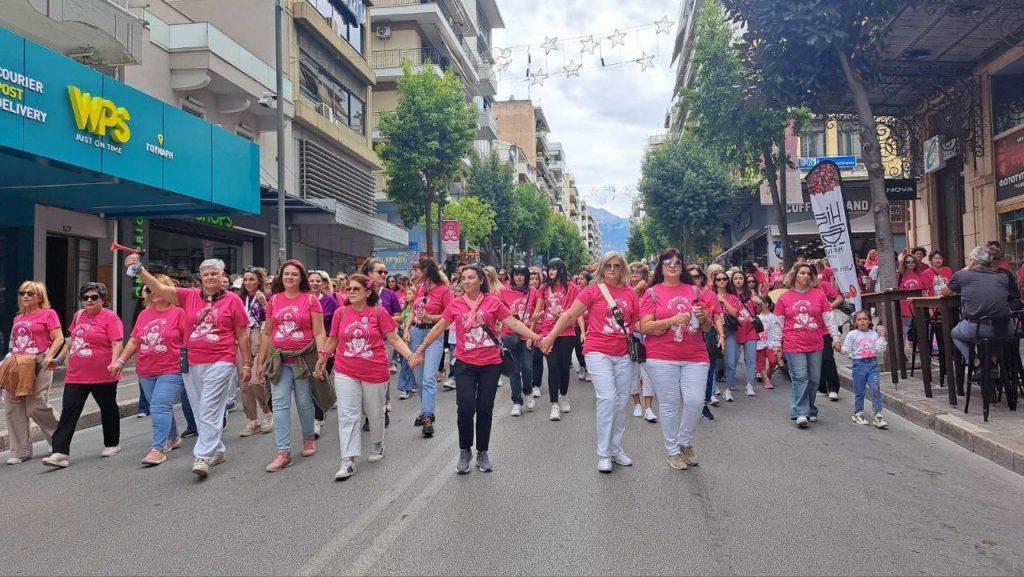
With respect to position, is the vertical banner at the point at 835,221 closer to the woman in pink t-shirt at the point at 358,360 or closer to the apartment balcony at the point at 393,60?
the woman in pink t-shirt at the point at 358,360

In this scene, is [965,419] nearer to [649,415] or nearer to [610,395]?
[649,415]

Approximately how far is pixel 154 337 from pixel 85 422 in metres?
3.17

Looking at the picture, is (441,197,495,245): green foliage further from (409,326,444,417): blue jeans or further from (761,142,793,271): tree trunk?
(409,326,444,417): blue jeans

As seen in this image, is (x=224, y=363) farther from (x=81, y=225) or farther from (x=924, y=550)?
(x=81, y=225)

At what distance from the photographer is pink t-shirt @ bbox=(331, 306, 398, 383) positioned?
604cm

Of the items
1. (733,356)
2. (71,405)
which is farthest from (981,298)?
(71,405)

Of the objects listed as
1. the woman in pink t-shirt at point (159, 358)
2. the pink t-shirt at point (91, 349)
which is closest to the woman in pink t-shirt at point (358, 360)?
the woman in pink t-shirt at point (159, 358)

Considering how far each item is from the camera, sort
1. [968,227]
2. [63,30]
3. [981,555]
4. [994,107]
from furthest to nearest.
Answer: [968,227], [994,107], [63,30], [981,555]

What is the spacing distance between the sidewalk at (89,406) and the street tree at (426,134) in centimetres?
1538

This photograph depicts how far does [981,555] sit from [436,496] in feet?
11.2

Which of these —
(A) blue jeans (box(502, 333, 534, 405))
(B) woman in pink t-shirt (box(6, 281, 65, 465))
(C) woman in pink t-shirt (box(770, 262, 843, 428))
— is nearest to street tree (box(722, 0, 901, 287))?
(C) woman in pink t-shirt (box(770, 262, 843, 428))

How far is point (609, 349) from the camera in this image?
19.5 ft

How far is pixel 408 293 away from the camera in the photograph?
11.9 metres

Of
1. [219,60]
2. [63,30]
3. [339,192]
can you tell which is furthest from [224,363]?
[339,192]
